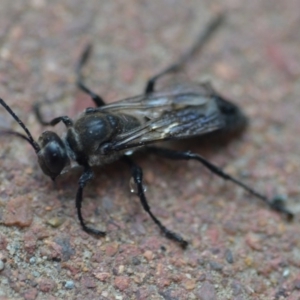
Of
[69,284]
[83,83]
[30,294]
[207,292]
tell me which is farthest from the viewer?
[83,83]

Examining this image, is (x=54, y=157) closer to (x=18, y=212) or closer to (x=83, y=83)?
(x=18, y=212)

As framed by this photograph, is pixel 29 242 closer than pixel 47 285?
No

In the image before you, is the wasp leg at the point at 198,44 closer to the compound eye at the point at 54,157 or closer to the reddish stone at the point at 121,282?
the compound eye at the point at 54,157

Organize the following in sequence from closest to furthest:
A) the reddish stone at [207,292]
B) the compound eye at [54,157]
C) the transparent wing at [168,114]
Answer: the reddish stone at [207,292], the compound eye at [54,157], the transparent wing at [168,114]

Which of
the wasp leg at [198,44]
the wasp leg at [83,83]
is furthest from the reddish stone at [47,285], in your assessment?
the wasp leg at [198,44]

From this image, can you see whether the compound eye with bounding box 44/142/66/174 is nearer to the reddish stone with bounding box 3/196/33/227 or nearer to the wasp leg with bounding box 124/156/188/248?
the reddish stone with bounding box 3/196/33/227

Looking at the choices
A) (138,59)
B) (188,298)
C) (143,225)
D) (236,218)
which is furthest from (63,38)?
(188,298)

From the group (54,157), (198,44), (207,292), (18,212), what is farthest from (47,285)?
(198,44)
